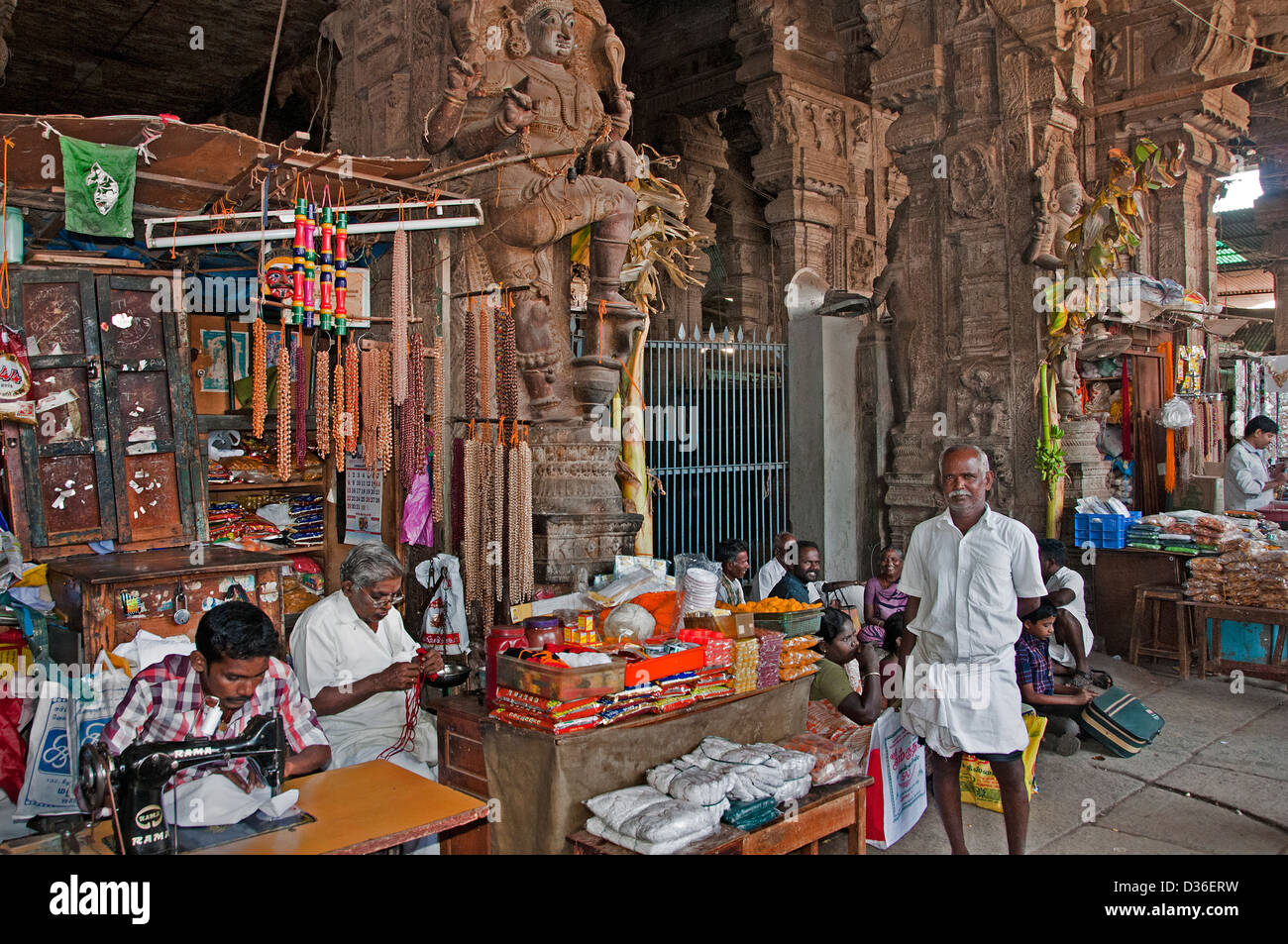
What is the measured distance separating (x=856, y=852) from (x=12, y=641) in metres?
4.09

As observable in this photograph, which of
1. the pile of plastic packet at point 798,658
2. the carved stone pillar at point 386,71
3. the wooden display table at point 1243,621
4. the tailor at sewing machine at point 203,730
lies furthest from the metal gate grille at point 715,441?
the tailor at sewing machine at point 203,730

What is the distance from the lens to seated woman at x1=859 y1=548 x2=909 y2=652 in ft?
19.7

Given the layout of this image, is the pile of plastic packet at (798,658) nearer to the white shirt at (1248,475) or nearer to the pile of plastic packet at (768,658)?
the pile of plastic packet at (768,658)

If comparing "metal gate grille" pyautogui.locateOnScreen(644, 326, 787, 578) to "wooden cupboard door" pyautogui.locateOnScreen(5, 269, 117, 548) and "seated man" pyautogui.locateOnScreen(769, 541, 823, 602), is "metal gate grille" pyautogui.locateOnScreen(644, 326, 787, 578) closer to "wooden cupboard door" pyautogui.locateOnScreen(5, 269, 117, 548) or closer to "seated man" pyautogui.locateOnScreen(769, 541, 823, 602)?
"seated man" pyautogui.locateOnScreen(769, 541, 823, 602)

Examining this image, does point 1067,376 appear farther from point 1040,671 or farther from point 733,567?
point 733,567

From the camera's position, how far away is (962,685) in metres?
3.98

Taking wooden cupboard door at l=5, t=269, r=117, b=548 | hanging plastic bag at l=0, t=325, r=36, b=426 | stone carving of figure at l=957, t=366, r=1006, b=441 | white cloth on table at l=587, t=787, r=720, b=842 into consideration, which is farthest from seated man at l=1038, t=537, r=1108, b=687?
hanging plastic bag at l=0, t=325, r=36, b=426

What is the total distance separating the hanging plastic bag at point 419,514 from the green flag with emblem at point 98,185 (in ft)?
6.73

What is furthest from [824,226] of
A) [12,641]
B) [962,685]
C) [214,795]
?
[214,795]

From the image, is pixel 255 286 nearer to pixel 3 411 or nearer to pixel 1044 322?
pixel 3 411

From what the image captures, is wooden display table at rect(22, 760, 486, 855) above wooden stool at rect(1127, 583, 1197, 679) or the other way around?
above

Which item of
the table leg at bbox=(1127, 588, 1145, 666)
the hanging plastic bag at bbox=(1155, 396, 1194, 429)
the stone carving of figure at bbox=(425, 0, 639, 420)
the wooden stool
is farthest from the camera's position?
the hanging plastic bag at bbox=(1155, 396, 1194, 429)

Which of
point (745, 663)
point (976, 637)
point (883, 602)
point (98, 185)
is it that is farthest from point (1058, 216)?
point (98, 185)

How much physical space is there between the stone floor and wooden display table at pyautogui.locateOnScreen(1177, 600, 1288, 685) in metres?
0.48
